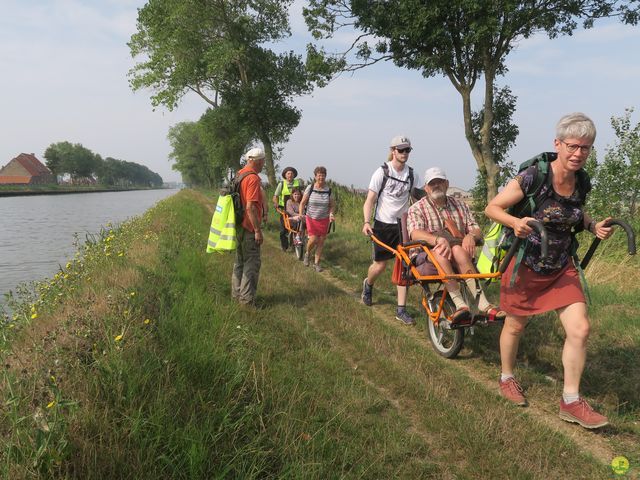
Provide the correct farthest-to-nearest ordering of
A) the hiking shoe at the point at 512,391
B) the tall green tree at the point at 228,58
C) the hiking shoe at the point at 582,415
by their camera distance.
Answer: the tall green tree at the point at 228,58 < the hiking shoe at the point at 512,391 < the hiking shoe at the point at 582,415

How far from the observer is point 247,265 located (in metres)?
5.70

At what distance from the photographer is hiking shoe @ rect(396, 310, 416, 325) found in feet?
17.7

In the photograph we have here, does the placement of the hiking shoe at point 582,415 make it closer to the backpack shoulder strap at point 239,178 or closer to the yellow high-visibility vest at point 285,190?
the backpack shoulder strap at point 239,178

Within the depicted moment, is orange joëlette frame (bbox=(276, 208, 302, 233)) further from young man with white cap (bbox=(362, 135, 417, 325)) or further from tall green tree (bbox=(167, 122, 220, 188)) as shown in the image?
tall green tree (bbox=(167, 122, 220, 188))

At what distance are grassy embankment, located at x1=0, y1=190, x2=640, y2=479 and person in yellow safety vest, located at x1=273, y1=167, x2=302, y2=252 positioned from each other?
6.19 meters

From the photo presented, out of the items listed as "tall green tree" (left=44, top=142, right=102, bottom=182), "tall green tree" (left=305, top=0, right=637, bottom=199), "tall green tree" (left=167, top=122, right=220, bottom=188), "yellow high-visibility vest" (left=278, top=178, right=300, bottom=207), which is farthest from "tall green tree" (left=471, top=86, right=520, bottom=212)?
"tall green tree" (left=44, top=142, right=102, bottom=182)

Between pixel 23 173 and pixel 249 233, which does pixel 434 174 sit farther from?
pixel 23 173

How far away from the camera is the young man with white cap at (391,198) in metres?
5.45

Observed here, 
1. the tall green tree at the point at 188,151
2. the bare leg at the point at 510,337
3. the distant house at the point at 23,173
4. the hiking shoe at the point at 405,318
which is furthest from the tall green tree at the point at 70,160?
the bare leg at the point at 510,337

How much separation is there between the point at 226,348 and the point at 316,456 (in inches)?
59.4

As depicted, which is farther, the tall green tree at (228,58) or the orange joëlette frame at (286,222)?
the tall green tree at (228,58)

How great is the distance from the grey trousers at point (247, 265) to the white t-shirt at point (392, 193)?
5.91ft

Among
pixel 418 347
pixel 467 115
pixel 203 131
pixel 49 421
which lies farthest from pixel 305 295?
pixel 203 131

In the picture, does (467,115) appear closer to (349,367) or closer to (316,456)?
(349,367)
